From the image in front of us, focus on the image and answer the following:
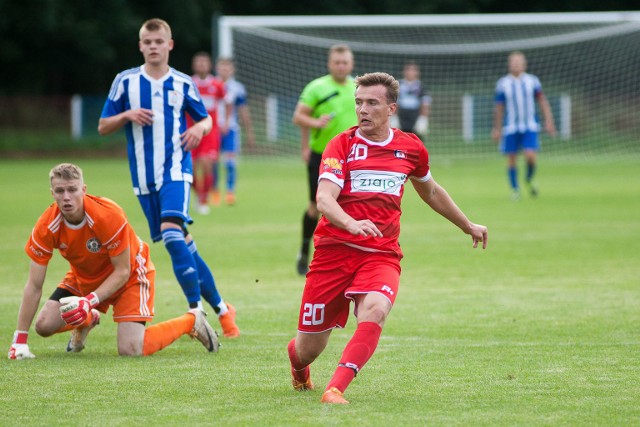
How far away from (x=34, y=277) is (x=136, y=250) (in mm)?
717

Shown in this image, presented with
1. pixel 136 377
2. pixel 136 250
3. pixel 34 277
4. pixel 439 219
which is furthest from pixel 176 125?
pixel 439 219

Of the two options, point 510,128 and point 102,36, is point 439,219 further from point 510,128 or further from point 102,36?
point 102,36

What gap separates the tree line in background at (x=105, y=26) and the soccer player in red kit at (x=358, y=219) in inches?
1331

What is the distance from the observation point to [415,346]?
6.83 metres

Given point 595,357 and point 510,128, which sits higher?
point 510,128

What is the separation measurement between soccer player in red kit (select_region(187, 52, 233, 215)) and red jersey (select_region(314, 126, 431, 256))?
1076 cm

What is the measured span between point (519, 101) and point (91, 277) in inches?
516

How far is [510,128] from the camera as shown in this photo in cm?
1894

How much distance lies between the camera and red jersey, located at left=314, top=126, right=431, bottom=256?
537 cm

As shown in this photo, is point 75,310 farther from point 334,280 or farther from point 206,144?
point 206,144

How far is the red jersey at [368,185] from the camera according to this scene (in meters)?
5.37

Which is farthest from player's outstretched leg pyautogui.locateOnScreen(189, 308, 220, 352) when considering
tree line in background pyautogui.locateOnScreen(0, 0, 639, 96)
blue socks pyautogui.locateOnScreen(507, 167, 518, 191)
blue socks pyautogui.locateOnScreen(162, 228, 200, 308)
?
tree line in background pyautogui.locateOnScreen(0, 0, 639, 96)

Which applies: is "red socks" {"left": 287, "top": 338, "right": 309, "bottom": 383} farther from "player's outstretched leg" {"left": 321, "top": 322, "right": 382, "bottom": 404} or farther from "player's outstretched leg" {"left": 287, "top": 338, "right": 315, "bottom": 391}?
"player's outstretched leg" {"left": 321, "top": 322, "right": 382, "bottom": 404}

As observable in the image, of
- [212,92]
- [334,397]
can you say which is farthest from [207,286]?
[212,92]
